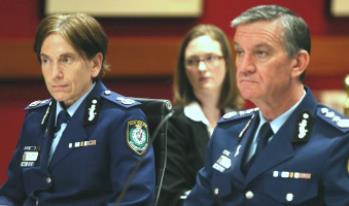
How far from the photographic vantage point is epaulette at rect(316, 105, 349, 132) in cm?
241

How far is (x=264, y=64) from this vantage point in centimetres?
246

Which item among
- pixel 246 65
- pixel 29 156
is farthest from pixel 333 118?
pixel 29 156

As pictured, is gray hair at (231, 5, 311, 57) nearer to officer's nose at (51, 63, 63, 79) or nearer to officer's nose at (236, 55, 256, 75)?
officer's nose at (236, 55, 256, 75)

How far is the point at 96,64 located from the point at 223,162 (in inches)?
27.4

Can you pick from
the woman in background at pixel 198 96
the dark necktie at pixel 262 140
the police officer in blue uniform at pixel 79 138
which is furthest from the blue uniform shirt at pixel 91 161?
the woman in background at pixel 198 96

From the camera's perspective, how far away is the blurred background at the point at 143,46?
4949 millimetres

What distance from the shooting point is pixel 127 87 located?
5203 mm

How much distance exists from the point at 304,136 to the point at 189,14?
289 cm

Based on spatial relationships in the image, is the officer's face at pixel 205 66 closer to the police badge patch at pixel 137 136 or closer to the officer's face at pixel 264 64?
the police badge patch at pixel 137 136

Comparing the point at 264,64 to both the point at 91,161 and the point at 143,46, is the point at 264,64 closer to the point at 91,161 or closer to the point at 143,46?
the point at 91,161

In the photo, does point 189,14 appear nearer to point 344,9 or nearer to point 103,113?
point 344,9

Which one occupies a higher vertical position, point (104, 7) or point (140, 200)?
point (104, 7)

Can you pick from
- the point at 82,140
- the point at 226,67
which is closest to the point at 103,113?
the point at 82,140

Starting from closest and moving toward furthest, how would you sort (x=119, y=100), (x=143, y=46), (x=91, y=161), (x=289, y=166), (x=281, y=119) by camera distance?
(x=289, y=166)
(x=281, y=119)
(x=91, y=161)
(x=119, y=100)
(x=143, y=46)
